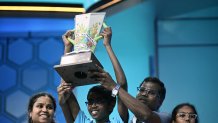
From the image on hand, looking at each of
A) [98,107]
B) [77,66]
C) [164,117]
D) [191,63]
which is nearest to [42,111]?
[98,107]

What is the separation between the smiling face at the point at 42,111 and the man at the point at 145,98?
0.45m

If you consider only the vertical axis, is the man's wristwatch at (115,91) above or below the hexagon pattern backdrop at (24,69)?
below

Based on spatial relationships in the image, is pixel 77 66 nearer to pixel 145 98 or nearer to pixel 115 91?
pixel 115 91

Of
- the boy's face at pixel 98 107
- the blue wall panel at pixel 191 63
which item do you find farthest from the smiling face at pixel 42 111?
the blue wall panel at pixel 191 63

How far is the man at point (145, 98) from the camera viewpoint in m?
1.73

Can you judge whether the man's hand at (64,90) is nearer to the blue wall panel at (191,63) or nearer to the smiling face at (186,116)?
the smiling face at (186,116)

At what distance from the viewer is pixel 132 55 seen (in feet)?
12.8

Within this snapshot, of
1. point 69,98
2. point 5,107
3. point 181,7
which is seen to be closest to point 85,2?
point 181,7

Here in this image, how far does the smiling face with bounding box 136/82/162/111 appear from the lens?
6.86 ft

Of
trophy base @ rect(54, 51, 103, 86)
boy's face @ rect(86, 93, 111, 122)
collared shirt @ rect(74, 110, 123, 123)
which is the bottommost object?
collared shirt @ rect(74, 110, 123, 123)

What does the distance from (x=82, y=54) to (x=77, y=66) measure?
0.07 meters

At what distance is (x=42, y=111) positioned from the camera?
6.89ft

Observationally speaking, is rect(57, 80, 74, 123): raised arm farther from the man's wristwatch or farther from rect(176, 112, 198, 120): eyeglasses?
rect(176, 112, 198, 120): eyeglasses

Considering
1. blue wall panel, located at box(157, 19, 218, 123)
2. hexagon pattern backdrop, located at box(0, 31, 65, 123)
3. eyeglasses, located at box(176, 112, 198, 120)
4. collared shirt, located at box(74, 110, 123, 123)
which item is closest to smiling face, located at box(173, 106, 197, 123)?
eyeglasses, located at box(176, 112, 198, 120)
